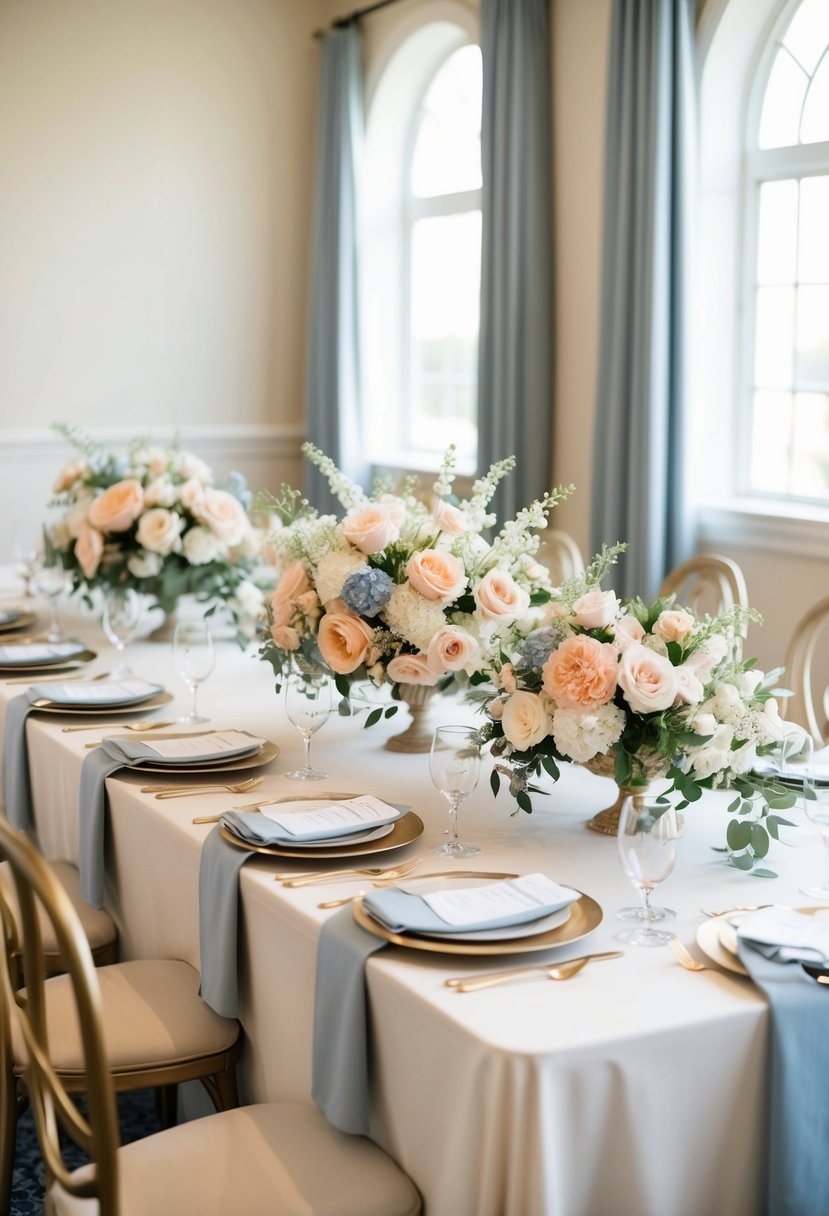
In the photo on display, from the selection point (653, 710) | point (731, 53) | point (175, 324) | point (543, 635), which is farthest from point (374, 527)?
point (175, 324)

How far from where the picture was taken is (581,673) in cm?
186

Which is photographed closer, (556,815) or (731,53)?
(556,815)

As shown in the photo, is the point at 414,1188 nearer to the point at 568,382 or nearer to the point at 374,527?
the point at 374,527

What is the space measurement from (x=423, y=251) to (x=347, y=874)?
5.30 meters

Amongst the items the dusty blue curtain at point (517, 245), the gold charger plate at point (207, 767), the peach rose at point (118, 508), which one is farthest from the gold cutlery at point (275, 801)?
the dusty blue curtain at point (517, 245)

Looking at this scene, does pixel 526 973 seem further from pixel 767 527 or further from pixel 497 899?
pixel 767 527

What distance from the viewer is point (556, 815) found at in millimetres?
2111

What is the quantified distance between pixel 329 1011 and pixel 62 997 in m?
0.66

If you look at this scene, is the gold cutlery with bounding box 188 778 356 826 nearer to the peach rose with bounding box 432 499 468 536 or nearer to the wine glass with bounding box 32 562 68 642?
the peach rose with bounding box 432 499 468 536

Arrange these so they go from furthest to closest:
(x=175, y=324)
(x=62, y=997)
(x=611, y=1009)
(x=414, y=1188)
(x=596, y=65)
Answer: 1. (x=175, y=324)
2. (x=596, y=65)
3. (x=62, y=997)
4. (x=414, y=1188)
5. (x=611, y=1009)

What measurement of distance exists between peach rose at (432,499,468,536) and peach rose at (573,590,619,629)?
389 millimetres

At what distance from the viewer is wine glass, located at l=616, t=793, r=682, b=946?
1.56m

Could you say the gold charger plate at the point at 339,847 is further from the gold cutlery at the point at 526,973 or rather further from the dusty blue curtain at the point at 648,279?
the dusty blue curtain at the point at 648,279

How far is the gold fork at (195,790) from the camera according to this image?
221 centimetres
